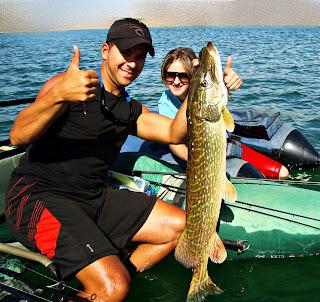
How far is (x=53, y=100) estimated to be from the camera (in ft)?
9.34

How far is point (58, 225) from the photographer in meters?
3.22

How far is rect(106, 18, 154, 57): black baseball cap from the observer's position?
348cm

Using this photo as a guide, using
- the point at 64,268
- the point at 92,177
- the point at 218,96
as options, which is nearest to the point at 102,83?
the point at 92,177

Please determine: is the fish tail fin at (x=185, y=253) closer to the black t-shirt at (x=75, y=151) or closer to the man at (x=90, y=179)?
the man at (x=90, y=179)

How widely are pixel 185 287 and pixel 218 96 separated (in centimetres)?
219

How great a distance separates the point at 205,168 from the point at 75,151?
1088mm

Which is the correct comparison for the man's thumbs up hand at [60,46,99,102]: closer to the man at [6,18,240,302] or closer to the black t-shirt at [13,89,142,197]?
the man at [6,18,240,302]

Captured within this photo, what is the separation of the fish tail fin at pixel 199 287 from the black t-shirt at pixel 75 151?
1.14 m

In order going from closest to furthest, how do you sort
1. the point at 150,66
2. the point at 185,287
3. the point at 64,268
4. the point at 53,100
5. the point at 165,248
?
the point at 53,100, the point at 64,268, the point at 165,248, the point at 185,287, the point at 150,66

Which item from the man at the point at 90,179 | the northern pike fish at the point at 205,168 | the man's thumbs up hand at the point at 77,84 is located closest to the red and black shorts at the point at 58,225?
the man at the point at 90,179

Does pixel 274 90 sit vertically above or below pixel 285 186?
below

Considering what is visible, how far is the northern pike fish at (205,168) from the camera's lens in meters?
2.99

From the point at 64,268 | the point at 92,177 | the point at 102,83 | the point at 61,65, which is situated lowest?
the point at 61,65

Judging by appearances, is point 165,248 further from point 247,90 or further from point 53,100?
point 247,90
